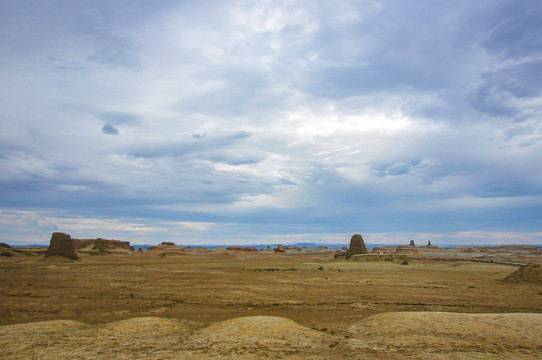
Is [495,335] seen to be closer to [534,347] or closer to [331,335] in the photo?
[534,347]

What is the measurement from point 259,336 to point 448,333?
526 centimetres

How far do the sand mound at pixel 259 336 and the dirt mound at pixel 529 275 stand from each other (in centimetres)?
2084

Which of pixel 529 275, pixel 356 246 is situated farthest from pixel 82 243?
pixel 529 275

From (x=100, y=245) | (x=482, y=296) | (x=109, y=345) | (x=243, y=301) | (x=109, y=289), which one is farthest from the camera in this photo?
(x=100, y=245)

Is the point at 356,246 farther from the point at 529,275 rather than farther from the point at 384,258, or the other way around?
the point at 529,275

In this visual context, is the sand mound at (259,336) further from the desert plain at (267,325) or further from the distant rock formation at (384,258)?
the distant rock formation at (384,258)

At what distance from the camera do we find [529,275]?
23188 mm

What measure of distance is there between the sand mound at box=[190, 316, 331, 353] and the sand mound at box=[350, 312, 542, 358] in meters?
1.27

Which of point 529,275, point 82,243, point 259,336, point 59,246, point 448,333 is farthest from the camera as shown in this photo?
point 82,243

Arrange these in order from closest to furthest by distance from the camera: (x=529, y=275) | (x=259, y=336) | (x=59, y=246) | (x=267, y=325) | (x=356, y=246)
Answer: (x=259, y=336)
(x=267, y=325)
(x=529, y=275)
(x=59, y=246)
(x=356, y=246)

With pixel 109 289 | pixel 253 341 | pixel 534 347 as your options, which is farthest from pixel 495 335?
pixel 109 289

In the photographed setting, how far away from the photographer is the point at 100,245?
7425 cm

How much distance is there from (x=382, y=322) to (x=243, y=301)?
290 inches

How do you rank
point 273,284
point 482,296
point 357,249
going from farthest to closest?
point 357,249
point 273,284
point 482,296
